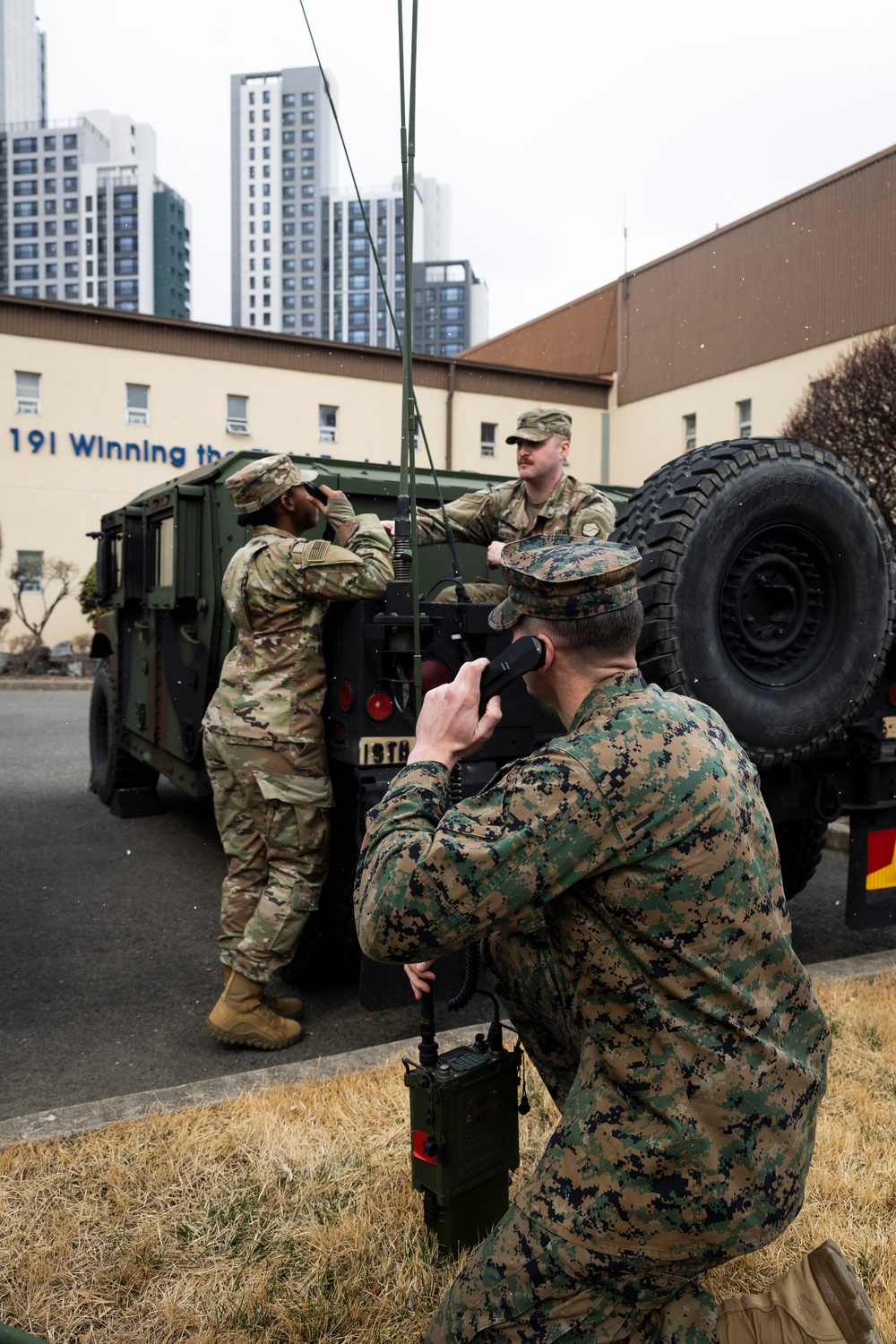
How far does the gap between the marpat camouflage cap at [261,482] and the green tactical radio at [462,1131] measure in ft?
6.98

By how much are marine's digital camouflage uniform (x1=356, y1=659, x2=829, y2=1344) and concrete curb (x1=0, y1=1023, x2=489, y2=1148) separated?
56.4 inches

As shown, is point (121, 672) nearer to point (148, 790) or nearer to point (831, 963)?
point (148, 790)

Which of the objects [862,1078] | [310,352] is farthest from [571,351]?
[862,1078]

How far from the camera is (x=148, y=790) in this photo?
7.86 meters

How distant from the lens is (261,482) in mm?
3945

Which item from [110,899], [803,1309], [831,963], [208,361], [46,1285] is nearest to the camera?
[803,1309]

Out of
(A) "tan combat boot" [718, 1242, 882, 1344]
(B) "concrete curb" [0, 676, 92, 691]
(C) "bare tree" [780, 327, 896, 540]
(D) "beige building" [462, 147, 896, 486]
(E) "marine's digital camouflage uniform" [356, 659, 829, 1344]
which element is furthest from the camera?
(D) "beige building" [462, 147, 896, 486]

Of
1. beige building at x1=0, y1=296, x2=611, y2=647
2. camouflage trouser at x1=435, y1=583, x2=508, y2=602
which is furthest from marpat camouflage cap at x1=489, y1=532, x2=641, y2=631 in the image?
beige building at x1=0, y1=296, x2=611, y2=647

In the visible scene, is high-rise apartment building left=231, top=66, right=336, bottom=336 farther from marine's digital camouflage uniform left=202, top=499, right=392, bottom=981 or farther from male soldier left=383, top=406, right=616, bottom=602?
marine's digital camouflage uniform left=202, top=499, right=392, bottom=981

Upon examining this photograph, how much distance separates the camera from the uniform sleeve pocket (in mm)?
3838

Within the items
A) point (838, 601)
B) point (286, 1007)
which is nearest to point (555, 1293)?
point (286, 1007)

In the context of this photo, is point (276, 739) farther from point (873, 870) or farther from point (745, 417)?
point (745, 417)

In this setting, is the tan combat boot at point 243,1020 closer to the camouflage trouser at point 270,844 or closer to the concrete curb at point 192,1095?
the camouflage trouser at point 270,844

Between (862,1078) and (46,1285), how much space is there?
2.23m
